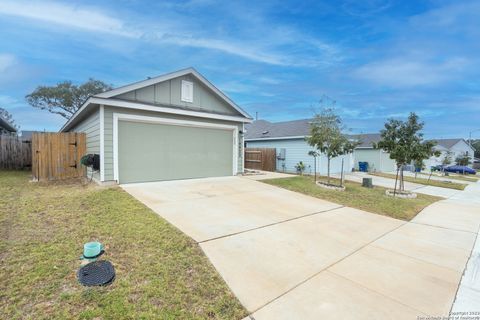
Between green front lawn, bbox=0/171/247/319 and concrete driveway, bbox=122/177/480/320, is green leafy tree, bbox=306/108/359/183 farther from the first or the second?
green front lawn, bbox=0/171/247/319

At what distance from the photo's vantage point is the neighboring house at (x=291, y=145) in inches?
632

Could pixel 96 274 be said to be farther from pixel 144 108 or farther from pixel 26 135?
pixel 26 135

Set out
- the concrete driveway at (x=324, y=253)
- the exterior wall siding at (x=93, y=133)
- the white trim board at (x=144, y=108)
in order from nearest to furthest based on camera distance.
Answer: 1. the concrete driveway at (x=324, y=253)
2. the white trim board at (x=144, y=108)
3. the exterior wall siding at (x=93, y=133)

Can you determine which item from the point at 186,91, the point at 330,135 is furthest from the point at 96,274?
the point at 330,135

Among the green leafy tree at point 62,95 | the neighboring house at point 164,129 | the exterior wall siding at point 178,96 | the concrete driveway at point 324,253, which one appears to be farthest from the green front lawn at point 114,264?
the green leafy tree at point 62,95

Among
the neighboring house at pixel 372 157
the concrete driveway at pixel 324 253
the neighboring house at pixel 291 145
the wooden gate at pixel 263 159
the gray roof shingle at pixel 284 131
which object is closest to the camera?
the concrete driveway at pixel 324 253

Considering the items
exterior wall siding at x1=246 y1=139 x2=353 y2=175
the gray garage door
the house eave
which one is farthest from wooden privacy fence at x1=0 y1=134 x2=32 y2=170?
exterior wall siding at x1=246 y1=139 x2=353 y2=175

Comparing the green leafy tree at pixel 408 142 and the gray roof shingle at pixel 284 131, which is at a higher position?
the gray roof shingle at pixel 284 131

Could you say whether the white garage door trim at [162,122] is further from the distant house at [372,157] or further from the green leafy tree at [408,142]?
the distant house at [372,157]

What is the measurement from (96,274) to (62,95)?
3227cm

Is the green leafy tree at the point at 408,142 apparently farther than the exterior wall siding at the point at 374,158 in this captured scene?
No

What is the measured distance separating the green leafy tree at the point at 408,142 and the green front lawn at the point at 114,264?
9.52 m

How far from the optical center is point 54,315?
206 cm

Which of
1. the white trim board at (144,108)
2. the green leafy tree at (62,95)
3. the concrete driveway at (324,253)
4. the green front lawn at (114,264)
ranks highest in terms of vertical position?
the green leafy tree at (62,95)
